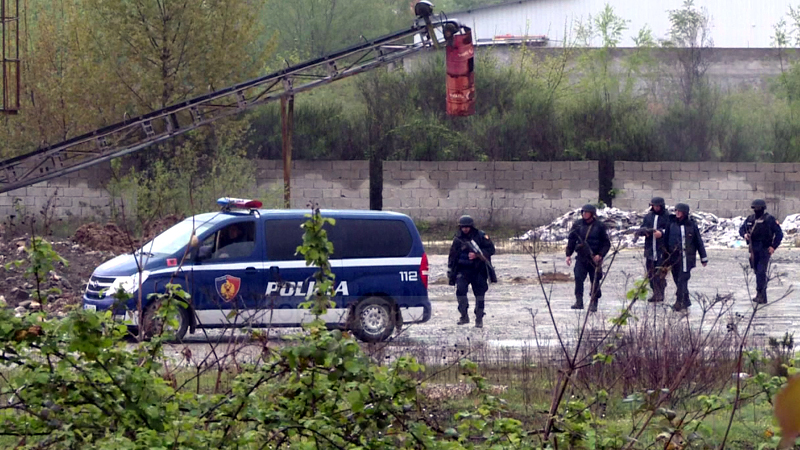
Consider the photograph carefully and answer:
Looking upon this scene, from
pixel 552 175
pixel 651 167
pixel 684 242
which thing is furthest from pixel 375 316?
pixel 651 167

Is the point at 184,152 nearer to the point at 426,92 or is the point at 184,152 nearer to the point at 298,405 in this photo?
the point at 426,92

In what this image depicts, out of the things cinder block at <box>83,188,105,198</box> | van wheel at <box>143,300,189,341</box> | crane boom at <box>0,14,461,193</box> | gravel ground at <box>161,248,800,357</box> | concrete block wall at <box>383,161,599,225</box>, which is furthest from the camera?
concrete block wall at <box>383,161,599,225</box>

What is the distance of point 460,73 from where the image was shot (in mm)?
24188

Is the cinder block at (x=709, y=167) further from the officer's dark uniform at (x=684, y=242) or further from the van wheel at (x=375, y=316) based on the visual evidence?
the van wheel at (x=375, y=316)

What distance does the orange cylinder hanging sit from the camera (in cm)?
2344

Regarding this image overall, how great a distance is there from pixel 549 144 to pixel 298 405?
99.3 ft

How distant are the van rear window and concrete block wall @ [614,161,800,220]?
20.0 metres

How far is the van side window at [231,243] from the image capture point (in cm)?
1255

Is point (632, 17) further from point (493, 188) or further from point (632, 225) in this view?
point (632, 225)

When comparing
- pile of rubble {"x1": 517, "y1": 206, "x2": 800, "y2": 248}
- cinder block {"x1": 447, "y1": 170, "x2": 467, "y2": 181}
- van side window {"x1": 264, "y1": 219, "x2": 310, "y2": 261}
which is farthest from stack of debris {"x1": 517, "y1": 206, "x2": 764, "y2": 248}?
van side window {"x1": 264, "y1": 219, "x2": 310, "y2": 261}

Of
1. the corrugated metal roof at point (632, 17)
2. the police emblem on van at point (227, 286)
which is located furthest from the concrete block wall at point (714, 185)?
the corrugated metal roof at point (632, 17)

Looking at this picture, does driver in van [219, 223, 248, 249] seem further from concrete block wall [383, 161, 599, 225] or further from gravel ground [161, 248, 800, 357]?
concrete block wall [383, 161, 599, 225]

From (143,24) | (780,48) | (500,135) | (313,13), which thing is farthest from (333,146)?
(780,48)

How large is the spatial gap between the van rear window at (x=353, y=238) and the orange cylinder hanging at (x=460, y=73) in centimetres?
1111
